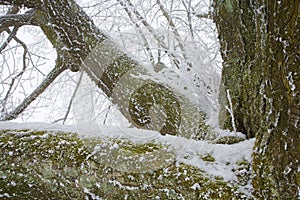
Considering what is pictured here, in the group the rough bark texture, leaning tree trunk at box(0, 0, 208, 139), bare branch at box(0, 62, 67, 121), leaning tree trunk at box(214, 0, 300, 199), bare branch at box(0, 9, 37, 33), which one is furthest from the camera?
bare branch at box(0, 62, 67, 121)

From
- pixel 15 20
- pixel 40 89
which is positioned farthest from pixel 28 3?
pixel 40 89

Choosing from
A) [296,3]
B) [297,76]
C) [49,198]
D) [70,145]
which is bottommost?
A: [49,198]

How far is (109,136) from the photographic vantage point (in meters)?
1.12

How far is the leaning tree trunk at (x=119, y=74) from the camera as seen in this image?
173cm

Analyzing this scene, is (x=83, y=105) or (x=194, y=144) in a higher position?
(x=83, y=105)

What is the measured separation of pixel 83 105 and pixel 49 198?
1.59 meters

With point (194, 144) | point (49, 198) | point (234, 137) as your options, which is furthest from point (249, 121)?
point (49, 198)

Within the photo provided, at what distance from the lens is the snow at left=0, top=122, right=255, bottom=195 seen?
956 millimetres

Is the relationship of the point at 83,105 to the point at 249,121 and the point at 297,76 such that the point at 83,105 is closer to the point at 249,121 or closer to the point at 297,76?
the point at 249,121

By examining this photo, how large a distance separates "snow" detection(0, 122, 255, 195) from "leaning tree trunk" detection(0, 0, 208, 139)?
516 millimetres

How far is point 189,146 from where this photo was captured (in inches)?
41.8

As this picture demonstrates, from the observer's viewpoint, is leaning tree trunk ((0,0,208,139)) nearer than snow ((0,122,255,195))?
No

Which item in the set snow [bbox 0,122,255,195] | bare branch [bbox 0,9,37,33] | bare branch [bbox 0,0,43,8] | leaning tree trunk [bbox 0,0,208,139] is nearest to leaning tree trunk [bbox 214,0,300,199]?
snow [bbox 0,122,255,195]

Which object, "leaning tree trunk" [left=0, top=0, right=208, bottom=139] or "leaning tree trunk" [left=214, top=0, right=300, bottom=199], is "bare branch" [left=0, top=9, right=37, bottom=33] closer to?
"leaning tree trunk" [left=0, top=0, right=208, bottom=139]
